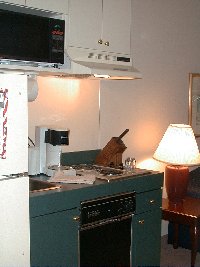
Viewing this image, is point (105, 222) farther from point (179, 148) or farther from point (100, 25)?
point (100, 25)

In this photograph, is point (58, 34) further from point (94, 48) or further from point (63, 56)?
point (94, 48)

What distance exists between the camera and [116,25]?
10.6 ft

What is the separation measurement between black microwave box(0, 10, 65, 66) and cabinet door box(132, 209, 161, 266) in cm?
135

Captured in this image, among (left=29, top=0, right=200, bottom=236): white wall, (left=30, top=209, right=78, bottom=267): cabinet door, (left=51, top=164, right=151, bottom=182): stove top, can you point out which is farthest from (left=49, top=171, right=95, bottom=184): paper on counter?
(left=29, top=0, right=200, bottom=236): white wall

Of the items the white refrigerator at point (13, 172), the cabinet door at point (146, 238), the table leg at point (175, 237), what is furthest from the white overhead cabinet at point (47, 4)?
the table leg at point (175, 237)

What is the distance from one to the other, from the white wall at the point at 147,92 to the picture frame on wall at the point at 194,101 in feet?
0.22

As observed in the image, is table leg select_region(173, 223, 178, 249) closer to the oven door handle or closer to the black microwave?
the oven door handle

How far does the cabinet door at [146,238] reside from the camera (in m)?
3.14

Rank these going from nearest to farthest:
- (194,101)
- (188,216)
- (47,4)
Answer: (47,4)
(188,216)
(194,101)

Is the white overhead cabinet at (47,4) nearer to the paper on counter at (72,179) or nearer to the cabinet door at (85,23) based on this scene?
the cabinet door at (85,23)

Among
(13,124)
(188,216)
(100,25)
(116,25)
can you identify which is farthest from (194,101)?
(13,124)

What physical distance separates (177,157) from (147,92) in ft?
2.53

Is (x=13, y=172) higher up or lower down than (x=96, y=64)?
lower down

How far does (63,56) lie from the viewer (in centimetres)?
277
